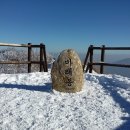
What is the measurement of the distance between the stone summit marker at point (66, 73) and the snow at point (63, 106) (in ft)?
0.65

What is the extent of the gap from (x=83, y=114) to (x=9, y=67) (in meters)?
14.4

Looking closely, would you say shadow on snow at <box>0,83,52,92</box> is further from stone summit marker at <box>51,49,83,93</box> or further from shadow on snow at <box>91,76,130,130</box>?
shadow on snow at <box>91,76,130,130</box>

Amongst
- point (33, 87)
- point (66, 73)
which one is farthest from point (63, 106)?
point (33, 87)

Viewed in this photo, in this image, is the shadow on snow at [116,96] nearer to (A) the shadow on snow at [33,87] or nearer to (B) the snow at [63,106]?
(B) the snow at [63,106]

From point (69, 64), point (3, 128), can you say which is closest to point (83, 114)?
point (3, 128)

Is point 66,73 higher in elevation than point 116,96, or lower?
higher

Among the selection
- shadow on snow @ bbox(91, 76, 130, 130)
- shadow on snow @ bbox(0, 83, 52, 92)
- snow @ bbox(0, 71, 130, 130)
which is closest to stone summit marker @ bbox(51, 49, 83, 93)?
snow @ bbox(0, 71, 130, 130)

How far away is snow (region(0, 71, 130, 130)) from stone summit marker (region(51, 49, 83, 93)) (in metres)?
0.20

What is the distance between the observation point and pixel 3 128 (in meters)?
5.08

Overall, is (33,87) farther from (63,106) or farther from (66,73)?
(63,106)

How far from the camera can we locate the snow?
5336 mm

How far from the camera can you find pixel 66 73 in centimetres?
773

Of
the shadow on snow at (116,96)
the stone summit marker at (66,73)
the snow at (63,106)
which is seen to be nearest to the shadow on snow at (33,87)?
the snow at (63,106)

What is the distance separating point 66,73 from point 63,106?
144 cm
